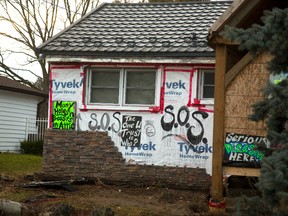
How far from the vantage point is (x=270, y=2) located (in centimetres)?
799

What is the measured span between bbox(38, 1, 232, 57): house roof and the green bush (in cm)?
1024

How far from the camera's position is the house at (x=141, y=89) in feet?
35.8

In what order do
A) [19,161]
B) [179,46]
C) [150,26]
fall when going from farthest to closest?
[19,161], [150,26], [179,46]

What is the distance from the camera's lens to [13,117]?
23.2m

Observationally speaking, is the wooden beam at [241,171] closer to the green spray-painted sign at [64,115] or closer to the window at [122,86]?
the window at [122,86]

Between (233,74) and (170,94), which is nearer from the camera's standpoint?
(233,74)

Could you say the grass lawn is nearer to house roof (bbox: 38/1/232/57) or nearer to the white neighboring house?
the white neighboring house

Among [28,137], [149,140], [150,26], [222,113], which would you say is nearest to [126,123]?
[149,140]

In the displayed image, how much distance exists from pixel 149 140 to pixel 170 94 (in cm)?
115

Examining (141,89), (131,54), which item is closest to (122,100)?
(141,89)

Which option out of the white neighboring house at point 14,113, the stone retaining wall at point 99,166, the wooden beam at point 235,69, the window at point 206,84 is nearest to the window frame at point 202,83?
the window at point 206,84

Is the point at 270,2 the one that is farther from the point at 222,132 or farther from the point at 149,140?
the point at 149,140

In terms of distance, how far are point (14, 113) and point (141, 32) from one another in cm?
1287

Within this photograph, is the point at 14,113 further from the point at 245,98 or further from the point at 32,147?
the point at 245,98
